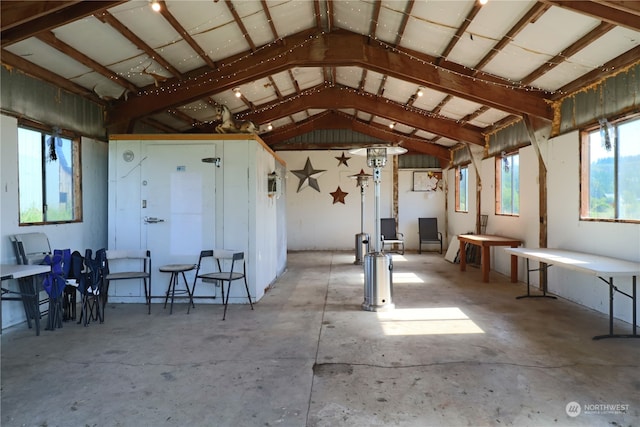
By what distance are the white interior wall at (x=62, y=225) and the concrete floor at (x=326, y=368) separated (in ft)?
2.64

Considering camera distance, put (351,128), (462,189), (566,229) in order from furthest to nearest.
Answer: (351,128) < (462,189) < (566,229)

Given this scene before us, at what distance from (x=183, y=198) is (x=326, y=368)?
10.5 ft

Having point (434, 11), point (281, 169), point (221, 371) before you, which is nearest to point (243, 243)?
point (221, 371)

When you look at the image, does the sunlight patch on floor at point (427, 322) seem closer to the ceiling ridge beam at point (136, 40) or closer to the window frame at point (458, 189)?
the ceiling ridge beam at point (136, 40)

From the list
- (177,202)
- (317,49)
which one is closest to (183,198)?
(177,202)

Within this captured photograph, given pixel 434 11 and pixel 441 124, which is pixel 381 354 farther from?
pixel 441 124

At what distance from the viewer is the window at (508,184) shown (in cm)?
722

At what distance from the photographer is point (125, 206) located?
5301 millimetres

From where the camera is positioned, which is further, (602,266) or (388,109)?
(388,109)

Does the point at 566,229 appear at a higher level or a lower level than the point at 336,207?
lower

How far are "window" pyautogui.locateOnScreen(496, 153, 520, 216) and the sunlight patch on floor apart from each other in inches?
Answer: 130

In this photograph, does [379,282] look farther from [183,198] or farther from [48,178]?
[48,178]

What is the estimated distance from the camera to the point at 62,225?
197 inches

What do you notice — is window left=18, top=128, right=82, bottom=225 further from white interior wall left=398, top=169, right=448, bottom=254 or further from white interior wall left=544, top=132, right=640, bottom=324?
white interior wall left=398, top=169, right=448, bottom=254
